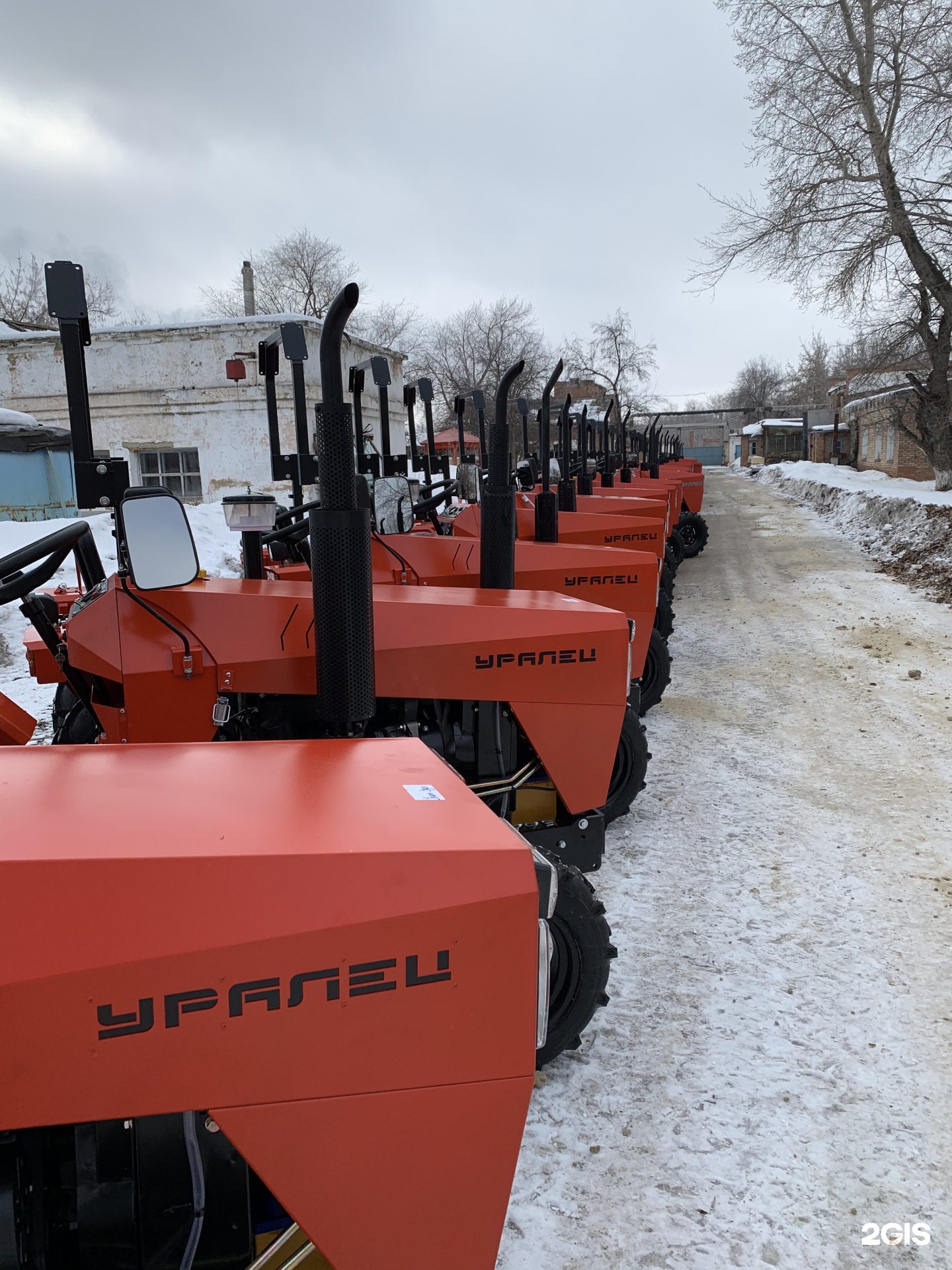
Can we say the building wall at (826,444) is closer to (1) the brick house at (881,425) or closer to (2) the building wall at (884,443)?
(1) the brick house at (881,425)

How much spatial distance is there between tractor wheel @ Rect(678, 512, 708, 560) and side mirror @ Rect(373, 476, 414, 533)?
9.18m

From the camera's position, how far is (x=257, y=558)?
3.18 m

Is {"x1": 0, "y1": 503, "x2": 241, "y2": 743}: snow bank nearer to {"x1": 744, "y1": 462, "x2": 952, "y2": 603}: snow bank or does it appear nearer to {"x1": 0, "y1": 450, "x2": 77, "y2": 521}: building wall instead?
{"x1": 0, "y1": 450, "x2": 77, "y2": 521}: building wall

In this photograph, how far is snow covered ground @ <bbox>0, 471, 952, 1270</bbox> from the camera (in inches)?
81.8

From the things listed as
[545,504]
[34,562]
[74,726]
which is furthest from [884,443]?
[34,562]

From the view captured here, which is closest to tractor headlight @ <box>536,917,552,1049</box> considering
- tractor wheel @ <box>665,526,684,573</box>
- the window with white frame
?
tractor wheel @ <box>665,526,684,573</box>

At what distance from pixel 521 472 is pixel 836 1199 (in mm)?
6957

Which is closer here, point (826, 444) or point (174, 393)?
point (174, 393)

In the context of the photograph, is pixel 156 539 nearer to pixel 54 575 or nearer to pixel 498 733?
pixel 498 733

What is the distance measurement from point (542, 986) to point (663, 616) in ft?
→ 18.0

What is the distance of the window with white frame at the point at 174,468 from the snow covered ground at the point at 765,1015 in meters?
10.8

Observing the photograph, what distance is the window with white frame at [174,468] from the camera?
16.0 m

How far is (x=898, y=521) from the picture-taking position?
46.0 feet

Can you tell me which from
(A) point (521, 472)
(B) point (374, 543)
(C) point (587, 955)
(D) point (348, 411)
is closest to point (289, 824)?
A: (D) point (348, 411)
